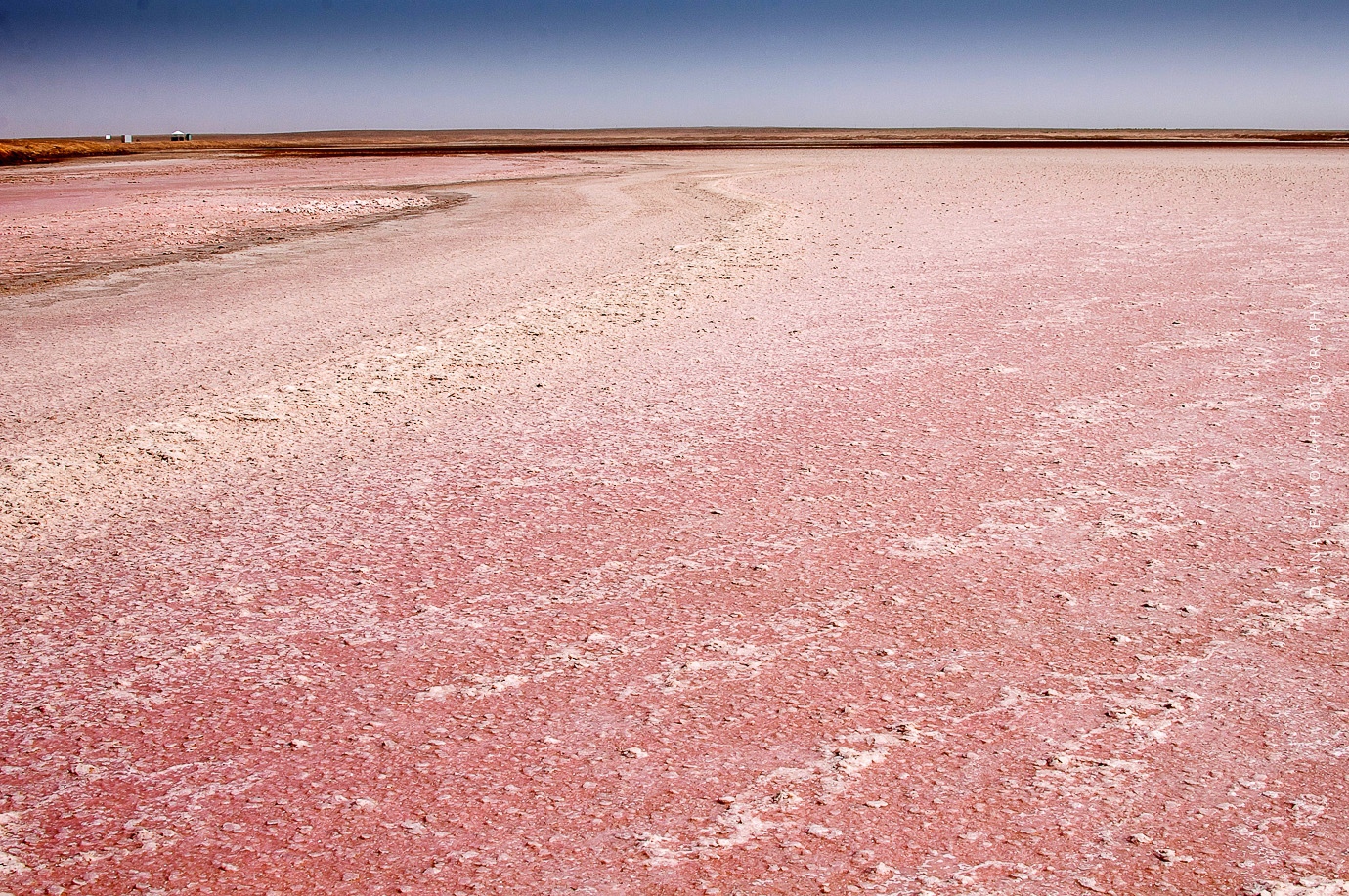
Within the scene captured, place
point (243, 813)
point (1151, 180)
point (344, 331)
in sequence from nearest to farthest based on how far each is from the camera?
point (243, 813) < point (344, 331) < point (1151, 180)

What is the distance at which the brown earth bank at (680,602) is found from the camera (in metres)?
2.27

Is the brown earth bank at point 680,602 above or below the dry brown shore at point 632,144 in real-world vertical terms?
below

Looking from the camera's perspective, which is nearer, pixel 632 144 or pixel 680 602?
pixel 680 602

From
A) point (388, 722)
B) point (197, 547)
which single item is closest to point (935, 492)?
point (388, 722)

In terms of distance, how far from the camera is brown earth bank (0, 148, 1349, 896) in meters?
2.27

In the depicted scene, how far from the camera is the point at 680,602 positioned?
3402mm

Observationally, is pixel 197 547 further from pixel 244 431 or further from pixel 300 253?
pixel 300 253

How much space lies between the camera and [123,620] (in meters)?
3.32

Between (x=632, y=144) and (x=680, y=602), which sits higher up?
(x=632, y=144)

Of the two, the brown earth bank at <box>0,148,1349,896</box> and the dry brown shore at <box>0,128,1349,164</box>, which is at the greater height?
the dry brown shore at <box>0,128,1349,164</box>

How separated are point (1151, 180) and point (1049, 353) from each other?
1952 cm

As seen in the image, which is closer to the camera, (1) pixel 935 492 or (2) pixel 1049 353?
(1) pixel 935 492

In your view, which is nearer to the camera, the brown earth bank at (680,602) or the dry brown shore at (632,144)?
the brown earth bank at (680,602)

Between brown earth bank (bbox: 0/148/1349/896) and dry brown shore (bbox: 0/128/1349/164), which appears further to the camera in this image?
dry brown shore (bbox: 0/128/1349/164)
